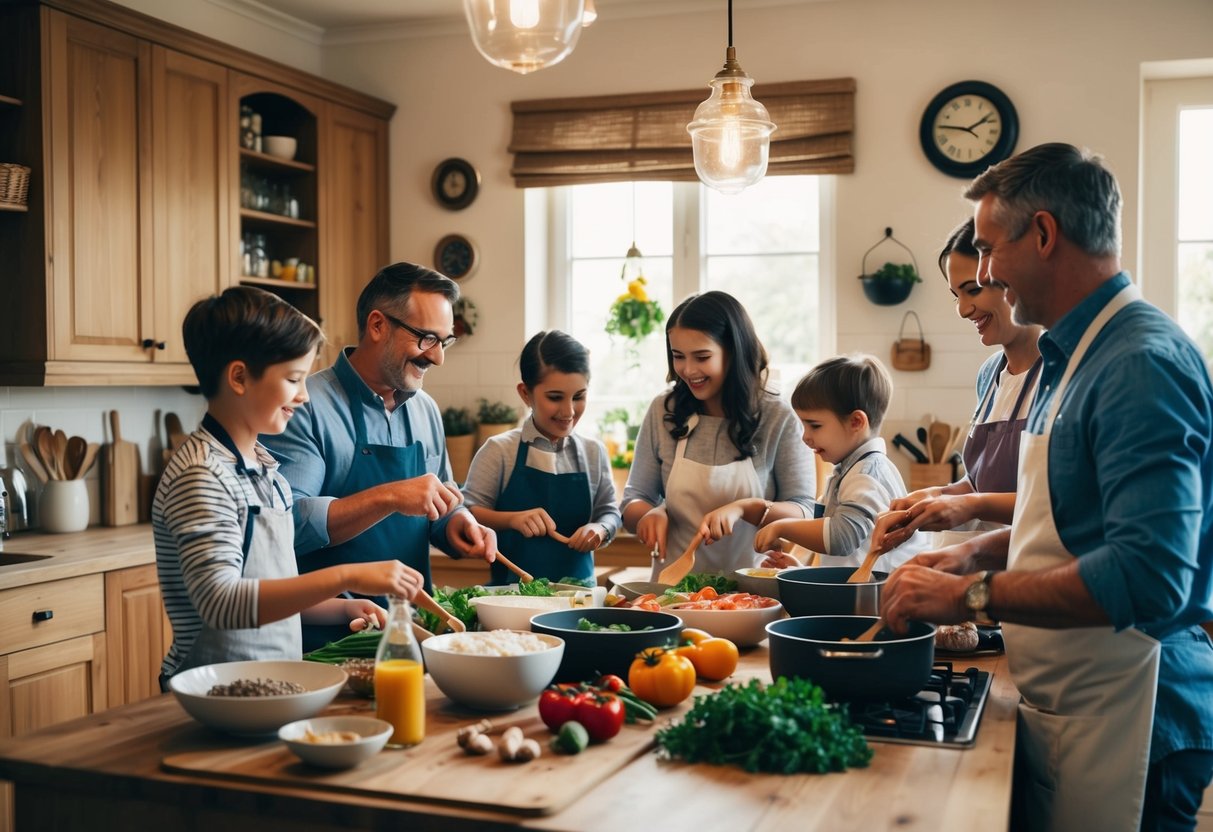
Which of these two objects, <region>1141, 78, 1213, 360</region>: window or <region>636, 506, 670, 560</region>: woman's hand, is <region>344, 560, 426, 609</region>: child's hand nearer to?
<region>636, 506, 670, 560</region>: woman's hand

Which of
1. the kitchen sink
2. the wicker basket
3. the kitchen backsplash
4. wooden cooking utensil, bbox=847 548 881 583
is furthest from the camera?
the kitchen backsplash

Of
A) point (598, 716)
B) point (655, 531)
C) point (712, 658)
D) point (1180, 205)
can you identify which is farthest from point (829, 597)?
point (1180, 205)

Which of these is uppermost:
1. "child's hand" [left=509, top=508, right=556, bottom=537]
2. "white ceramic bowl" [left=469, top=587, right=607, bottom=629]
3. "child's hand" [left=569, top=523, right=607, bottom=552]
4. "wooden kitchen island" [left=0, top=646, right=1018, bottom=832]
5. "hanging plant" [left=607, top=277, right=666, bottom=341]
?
"hanging plant" [left=607, top=277, right=666, bottom=341]

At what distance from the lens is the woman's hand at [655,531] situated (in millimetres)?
2879

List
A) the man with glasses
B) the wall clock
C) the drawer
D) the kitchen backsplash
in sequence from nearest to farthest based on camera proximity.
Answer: the man with glasses
the drawer
the kitchen backsplash
the wall clock

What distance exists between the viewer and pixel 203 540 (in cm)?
172

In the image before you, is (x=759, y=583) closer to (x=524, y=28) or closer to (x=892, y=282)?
(x=524, y=28)

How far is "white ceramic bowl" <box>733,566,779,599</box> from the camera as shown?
2.47m

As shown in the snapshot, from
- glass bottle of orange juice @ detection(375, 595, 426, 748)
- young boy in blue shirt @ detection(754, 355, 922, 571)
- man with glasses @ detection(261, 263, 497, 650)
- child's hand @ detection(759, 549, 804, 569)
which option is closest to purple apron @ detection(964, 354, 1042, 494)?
Result: young boy in blue shirt @ detection(754, 355, 922, 571)

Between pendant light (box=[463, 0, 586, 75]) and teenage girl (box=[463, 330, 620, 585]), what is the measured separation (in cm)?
107

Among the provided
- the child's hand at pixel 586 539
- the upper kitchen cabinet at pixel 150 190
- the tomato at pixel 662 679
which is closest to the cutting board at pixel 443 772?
the tomato at pixel 662 679

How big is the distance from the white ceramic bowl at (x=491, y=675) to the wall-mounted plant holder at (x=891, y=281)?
317 centimetres

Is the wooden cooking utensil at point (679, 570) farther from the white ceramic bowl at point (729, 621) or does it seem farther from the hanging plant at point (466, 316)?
the hanging plant at point (466, 316)

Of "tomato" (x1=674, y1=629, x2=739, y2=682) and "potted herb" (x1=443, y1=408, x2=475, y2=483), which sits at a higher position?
"potted herb" (x1=443, y1=408, x2=475, y2=483)
